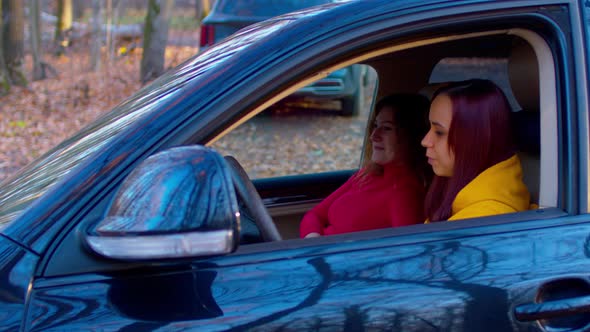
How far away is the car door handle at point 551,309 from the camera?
163 centimetres

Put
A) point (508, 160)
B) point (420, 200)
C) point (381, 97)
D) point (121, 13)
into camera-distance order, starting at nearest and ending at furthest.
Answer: point (508, 160)
point (420, 200)
point (381, 97)
point (121, 13)

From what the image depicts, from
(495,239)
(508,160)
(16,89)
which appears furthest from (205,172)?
(16,89)

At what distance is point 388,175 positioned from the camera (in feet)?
9.34

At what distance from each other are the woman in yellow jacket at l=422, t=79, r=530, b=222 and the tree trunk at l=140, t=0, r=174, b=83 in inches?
418

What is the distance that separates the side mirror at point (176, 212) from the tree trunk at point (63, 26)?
15.4 m

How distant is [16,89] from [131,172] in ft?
35.0

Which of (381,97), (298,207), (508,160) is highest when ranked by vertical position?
(381,97)

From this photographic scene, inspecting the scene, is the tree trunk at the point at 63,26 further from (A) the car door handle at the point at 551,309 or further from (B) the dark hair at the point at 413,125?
(A) the car door handle at the point at 551,309

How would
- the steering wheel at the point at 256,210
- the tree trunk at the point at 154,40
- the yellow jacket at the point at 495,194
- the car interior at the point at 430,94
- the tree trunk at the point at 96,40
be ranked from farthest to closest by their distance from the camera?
the tree trunk at the point at 96,40
the tree trunk at the point at 154,40
the yellow jacket at the point at 495,194
the steering wheel at the point at 256,210
the car interior at the point at 430,94

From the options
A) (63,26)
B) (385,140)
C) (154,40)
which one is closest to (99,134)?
(385,140)

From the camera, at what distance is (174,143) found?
1644 millimetres

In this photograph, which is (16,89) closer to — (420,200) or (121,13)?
(420,200)

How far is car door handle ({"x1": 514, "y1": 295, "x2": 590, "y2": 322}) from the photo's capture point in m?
1.63

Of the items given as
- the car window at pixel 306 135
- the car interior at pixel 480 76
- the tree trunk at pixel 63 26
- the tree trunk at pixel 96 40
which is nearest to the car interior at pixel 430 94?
the car interior at pixel 480 76
